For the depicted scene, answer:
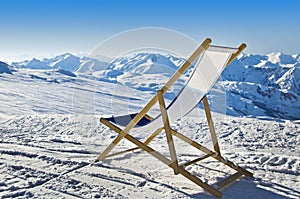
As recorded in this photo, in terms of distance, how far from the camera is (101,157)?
189 inches

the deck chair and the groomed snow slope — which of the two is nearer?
the deck chair

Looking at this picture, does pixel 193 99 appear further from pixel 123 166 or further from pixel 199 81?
pixel 123 166

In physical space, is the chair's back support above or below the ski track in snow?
above

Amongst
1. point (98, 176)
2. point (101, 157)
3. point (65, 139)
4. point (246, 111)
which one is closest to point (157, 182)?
point (98, 176)

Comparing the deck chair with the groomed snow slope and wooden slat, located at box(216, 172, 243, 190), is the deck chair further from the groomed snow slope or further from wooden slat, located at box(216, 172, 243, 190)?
the groomed snow slope

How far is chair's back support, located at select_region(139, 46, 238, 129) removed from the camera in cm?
365

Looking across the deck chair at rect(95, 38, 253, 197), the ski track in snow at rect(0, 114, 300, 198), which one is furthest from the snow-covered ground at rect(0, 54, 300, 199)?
the deck chair at rect(95, 38, 253, 197)

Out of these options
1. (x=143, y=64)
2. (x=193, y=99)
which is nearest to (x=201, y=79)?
(x=193, y=99)

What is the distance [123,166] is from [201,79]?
1816 mm

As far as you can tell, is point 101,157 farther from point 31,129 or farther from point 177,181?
point 31,129

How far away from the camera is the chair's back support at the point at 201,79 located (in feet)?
12.0

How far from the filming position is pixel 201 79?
13.2 ft

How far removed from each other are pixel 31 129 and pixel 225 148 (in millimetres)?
4414

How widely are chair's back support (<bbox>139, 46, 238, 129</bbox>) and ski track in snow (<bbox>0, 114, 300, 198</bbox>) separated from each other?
900 millimetres
